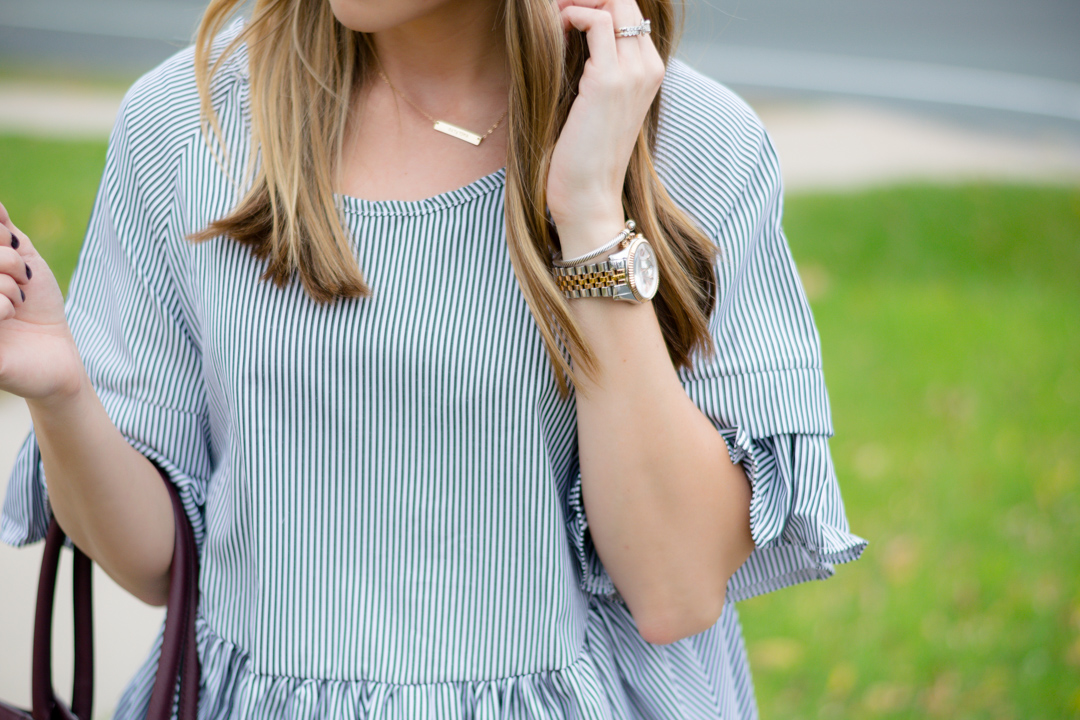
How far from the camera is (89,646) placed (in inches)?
59.2

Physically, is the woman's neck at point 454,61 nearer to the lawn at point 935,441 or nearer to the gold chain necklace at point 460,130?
the gold chain necklace at point 460,130

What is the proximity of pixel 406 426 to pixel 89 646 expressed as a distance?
1.83 ft

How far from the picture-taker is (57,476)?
1410 millimetres

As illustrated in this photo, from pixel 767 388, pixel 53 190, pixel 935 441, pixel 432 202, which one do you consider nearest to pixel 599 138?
pixel 432 202

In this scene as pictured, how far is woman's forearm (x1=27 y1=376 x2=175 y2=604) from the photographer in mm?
1332

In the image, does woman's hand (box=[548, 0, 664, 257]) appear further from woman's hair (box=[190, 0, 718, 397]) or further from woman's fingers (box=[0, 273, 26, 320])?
woman's fingers (box=[0, 273, 26, 320])

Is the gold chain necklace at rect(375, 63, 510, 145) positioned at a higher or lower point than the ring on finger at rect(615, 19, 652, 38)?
lower

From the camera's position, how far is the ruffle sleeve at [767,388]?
147 centimetres

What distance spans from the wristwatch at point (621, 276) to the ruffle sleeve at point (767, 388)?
0.14 metres

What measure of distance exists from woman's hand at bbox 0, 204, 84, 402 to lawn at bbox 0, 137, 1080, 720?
101 inches

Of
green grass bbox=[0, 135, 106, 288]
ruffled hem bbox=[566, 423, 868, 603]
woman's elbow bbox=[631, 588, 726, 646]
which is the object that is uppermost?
ruffled hem bbox=[566, 423, 868, 603]

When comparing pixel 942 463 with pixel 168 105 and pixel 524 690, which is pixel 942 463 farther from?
pixel 168 105

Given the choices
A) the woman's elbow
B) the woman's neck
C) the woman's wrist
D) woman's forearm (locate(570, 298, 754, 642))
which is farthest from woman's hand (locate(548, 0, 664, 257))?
the woman's elbow

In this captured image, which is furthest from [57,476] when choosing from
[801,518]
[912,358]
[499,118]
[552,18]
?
[912,358]
